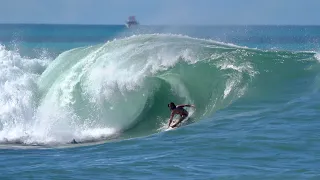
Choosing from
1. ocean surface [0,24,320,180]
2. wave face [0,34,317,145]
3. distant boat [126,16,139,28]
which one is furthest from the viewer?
distant boat [126,16,139,28]

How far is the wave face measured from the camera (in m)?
19.2

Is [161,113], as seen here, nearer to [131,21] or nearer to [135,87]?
[135,87]

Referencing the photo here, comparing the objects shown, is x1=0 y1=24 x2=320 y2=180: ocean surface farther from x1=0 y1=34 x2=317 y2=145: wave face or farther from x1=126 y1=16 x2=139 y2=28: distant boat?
x1=126 y1=16 x2=139 y2=28: distant boat

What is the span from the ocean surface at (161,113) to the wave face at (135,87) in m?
0.03

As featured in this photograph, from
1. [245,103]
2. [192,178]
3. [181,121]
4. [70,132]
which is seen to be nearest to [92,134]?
[70,132]

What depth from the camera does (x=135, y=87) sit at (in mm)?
20172

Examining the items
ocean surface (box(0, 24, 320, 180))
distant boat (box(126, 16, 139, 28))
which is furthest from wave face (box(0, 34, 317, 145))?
distant boat (box(126, 16, 139, 28))

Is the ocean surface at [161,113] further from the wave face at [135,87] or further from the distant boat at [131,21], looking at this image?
the distant boat at [131,21]

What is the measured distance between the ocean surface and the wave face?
0.11 ft

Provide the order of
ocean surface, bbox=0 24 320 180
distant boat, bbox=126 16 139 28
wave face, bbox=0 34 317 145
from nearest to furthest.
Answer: ocean surface, bbox=0 24 320 180
wave face, bbox=0 34 317 145
distant boat, bbox=126 16 139 28

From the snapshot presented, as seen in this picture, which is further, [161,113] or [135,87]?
[135,87]

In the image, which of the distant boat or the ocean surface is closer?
the ocean surface

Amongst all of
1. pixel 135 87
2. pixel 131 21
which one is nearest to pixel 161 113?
pixel 135 87

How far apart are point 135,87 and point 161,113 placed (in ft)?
3.83
